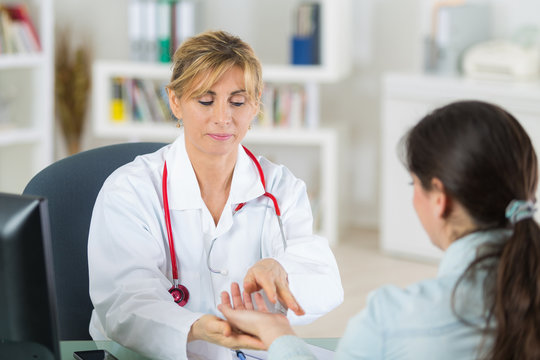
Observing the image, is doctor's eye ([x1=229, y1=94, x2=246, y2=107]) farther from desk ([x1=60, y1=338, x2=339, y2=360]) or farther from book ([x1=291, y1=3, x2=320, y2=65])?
book ([x1=291, y1=3, x2=320, y2=65])

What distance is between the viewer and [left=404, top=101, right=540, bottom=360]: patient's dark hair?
1151 mm

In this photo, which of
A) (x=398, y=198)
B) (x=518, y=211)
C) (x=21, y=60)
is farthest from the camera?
(x=21, y=60)

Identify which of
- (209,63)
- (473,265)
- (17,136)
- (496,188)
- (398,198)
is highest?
(209,63)

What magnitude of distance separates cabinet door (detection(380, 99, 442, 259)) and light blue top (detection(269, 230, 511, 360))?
10.2 feet

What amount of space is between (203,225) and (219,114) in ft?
0.78

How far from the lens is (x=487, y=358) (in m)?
1.16

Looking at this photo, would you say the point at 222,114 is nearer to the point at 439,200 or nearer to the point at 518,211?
the point at 439,200

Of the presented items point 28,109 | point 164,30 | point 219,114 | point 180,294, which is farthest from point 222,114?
point 28,109

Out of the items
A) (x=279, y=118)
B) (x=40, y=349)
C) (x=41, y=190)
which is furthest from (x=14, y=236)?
(x=279, y=118)

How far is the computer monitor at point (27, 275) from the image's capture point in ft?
3.86

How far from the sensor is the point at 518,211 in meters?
1.17

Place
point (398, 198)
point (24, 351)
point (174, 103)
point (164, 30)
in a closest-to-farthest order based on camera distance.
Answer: point (24, 351), point (174, 103), point (398, 198), point (164, 30)

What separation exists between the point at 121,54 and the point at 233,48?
354cm

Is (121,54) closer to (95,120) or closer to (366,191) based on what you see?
(95,120)
